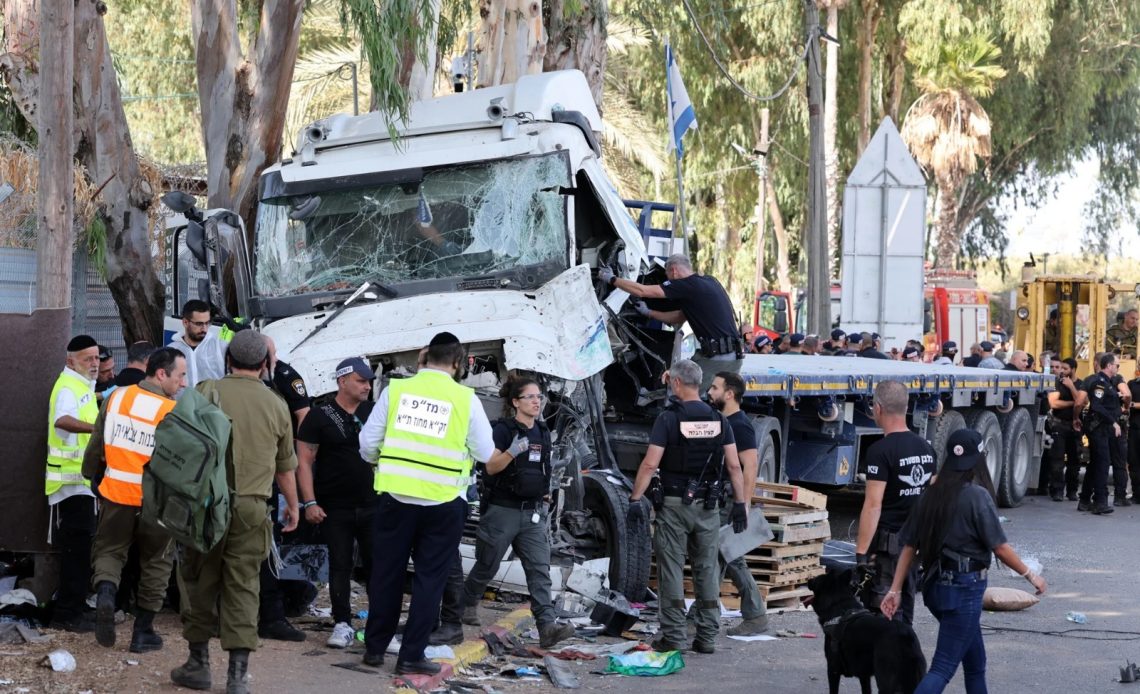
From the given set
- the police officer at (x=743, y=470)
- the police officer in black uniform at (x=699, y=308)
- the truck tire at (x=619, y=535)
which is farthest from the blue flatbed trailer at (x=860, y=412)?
the truck tire at (x=619, y=535)

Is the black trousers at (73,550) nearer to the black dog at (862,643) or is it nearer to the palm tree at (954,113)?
the black dog at (862,643)

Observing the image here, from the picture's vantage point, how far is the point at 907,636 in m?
6.83

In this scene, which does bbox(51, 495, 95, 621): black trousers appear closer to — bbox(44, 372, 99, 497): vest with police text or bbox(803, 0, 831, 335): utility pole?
bbox(44, 372, 99, 497): vest with police text

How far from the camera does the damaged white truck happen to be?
30.2ft

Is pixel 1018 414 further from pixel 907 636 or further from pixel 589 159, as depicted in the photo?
pixel 907 636

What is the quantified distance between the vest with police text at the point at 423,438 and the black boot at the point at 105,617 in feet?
5.08

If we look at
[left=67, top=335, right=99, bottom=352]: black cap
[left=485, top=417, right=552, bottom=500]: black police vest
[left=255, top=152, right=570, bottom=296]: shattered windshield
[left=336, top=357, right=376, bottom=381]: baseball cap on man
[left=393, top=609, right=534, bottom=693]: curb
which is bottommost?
[left=393, top=609, right=534, bottom=693]: curb

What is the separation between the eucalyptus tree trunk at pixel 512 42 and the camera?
15.8 m

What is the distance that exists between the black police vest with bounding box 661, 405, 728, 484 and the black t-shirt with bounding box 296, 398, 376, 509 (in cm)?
177

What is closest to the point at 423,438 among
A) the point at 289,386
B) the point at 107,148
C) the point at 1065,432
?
the point at 289,386

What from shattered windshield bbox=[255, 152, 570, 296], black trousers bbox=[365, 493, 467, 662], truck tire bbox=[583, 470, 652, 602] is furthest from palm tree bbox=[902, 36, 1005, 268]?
black trousers bbox=[365, 493, 467, 662]

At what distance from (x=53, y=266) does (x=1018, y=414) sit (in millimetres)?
13563

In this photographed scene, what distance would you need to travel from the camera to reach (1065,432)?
18297 mm

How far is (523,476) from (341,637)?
1.33m
